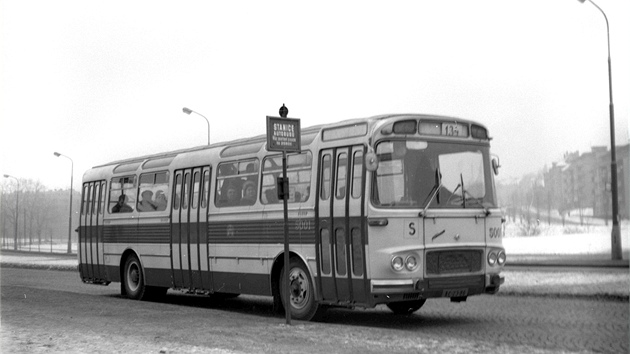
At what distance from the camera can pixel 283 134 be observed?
13.5 meters

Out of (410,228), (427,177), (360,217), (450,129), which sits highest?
(450,129)

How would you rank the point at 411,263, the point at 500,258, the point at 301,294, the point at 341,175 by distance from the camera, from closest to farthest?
1. the point at 411,263
2. the point at 341,175
3. the point at 500,258
4. the point at 301,294

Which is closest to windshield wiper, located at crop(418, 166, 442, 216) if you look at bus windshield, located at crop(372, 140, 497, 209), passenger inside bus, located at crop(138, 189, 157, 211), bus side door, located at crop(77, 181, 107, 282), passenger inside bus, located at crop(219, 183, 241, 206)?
bus windshield, located at crop(372, 140, 497, 209)

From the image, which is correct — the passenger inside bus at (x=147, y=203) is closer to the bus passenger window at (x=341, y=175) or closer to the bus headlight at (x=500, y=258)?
the bus passenger window at (x=341, y=175)

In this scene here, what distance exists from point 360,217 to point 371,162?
3.14ft

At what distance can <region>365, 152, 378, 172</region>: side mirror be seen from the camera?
13062 millimetres

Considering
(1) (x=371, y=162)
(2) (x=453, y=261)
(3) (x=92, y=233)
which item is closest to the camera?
(1) (x=371, y=162)

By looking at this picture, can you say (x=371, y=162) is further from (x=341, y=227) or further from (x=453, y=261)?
(x=453, y=261)

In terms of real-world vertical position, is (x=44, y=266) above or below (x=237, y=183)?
below

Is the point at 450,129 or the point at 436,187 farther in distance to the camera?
the point at 450,129

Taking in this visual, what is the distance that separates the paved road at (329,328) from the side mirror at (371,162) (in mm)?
2309

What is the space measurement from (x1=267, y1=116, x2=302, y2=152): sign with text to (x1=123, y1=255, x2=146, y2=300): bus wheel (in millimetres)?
7935

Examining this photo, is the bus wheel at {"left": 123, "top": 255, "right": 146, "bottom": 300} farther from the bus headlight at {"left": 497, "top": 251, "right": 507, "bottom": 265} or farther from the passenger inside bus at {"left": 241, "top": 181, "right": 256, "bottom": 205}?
the bus headlight at {"left": 497, "top": 251, "right": 507, "bottom": 265}

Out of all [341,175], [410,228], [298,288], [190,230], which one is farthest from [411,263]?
[190,230]
